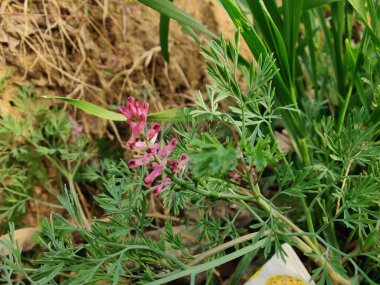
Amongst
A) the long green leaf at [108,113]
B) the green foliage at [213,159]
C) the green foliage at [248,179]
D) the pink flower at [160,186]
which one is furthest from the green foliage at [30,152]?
the green foliage at [213,159]

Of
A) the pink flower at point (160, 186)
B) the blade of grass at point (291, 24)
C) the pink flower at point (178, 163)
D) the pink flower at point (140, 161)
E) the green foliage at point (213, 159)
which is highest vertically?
the blade of grass at point (291, 24)

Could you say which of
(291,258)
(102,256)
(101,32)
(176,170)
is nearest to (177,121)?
(176,170)

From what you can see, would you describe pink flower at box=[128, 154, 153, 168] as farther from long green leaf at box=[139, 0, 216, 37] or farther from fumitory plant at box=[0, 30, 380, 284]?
long green leaf at box=[139, 0, 216, 37]

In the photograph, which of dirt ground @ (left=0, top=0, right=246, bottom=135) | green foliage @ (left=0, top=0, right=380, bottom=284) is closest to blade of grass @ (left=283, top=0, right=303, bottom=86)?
green foliage @ (left=0, top=0, right=380, bottom=284)

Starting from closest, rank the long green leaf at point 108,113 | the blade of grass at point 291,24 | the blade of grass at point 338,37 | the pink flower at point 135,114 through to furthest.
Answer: the pink flower at point 135,114
the long green leaf at point 108,113
the blade of grass at point 291,24
the blade of grass at point 338,37

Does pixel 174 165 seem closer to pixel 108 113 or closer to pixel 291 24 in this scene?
pixel 108 113

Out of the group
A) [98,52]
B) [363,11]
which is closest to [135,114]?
[363,11]

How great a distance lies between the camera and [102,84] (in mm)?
1442

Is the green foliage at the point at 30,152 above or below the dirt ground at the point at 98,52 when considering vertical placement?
below

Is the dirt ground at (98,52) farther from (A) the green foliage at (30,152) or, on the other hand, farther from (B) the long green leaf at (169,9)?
(B) the long green leaf at (169,9)

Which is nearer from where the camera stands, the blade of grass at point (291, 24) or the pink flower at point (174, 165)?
the pink flower at point (174, 165)

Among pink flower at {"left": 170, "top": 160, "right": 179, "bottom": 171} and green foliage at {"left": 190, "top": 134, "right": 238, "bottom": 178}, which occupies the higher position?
green foliage at {"left": 190, "top": 134, "right": 238, "bottom": 178}

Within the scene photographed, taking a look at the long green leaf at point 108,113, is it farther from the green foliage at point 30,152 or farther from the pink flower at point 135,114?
the green foliage at point 30,152

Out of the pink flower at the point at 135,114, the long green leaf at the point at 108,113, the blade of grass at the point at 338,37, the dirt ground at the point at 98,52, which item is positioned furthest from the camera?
the dirt ground at the point at 98,52
